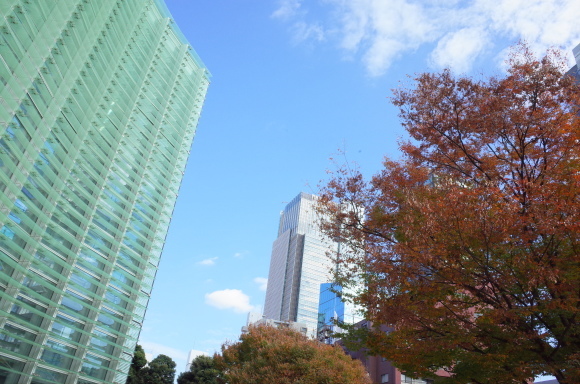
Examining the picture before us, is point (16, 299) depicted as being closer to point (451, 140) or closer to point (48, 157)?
point (48, 157)

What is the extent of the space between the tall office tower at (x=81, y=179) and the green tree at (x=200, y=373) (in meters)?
6.69

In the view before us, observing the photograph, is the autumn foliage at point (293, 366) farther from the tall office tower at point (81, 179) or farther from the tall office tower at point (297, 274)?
the tall office tower at point (297, 274)

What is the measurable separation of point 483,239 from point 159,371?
3489 centimetres

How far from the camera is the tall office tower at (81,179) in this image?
66.3 feet

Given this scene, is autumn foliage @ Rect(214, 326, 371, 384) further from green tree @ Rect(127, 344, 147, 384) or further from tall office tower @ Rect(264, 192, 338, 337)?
tall office tower @ Rect(264, 192, 338, 337)

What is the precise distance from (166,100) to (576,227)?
119ft

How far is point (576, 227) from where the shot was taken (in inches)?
253

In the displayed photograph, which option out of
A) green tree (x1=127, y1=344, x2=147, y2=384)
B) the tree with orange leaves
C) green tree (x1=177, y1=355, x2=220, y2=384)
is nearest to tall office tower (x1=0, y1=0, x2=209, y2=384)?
green tree (x1=127, y1=344, x2=147, y2=384)

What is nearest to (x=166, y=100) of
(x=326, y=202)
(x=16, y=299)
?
(x=16, y=299)

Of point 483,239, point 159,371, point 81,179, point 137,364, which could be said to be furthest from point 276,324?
point 483,239

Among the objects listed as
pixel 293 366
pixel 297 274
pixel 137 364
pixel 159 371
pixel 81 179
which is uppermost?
pixel 297 274

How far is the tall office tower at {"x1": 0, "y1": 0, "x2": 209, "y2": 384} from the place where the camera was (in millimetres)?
20203

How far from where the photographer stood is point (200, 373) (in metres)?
34.5

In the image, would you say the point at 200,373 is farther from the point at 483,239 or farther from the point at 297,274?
the point at 297,274
